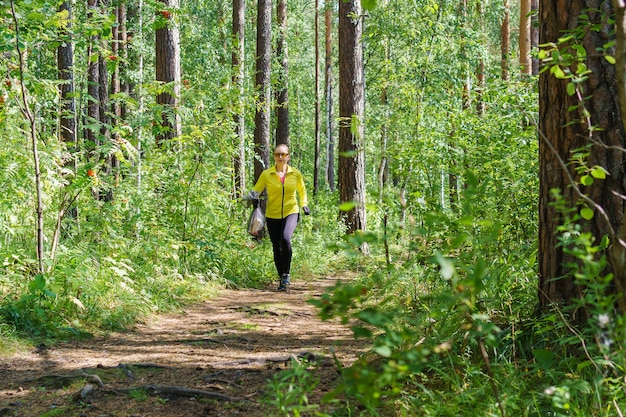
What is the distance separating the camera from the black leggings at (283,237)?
855 cm

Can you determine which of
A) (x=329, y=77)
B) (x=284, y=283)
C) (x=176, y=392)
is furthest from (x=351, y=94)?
(x=329, y=77)

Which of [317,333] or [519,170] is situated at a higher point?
[519,170]

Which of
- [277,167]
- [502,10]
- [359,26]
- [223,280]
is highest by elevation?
[502,10]

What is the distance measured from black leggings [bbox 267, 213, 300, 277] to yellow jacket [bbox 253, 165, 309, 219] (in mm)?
76

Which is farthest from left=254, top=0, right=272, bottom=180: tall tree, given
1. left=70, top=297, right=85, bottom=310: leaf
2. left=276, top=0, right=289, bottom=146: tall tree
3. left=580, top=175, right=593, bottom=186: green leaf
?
left=580, top=175, right=593, bottom=186: green leaf

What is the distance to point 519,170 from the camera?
5.39 metres

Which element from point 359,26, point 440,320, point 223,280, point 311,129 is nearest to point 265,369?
point 440,320

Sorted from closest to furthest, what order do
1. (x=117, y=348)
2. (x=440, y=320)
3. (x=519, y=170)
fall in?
(x=440, y=320), (x=117, y=348), (x=519, y=170)

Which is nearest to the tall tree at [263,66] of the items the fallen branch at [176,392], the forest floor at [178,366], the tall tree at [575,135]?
the forest floor at [178,366]

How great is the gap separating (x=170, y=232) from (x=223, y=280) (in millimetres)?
1013

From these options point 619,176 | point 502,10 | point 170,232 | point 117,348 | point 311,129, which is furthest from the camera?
point 311,129

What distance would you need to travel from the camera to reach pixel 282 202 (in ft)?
28.0

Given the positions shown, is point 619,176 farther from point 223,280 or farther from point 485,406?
point 223,280

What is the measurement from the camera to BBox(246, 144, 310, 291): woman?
855 centimetres
